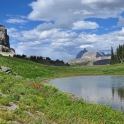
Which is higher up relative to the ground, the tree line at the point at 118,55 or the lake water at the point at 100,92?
the tree line at the point at 118,55

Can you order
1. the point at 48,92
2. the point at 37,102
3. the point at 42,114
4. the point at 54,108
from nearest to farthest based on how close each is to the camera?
the point at 42,114 → the point at 54,108 → the point at 37,102 → the point at 48,92

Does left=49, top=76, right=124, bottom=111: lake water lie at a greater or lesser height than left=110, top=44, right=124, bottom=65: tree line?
lesser

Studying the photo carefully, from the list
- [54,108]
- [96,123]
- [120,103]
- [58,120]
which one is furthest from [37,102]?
[120,103]

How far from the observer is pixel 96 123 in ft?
62.6

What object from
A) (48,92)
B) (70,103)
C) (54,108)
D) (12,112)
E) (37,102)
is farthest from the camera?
(48,92)

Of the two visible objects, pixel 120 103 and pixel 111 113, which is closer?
pixel 111 113

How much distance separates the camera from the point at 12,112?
18.5 meters

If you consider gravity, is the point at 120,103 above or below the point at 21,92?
below

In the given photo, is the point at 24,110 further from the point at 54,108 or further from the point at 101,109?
the point at 101,109

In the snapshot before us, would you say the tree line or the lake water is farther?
the tree line

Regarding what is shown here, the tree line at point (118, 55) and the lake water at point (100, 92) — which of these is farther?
the tree line at point (118, 55)

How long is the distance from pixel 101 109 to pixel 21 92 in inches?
363

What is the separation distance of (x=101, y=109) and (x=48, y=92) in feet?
31.2

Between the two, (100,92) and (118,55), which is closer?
(100,92)
